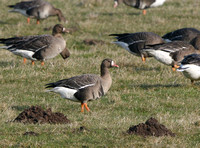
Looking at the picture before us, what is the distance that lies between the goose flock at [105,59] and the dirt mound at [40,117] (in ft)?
3.30

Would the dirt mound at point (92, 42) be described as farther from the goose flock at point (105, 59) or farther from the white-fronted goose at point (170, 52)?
the white-fronted goose at point (170, 52)

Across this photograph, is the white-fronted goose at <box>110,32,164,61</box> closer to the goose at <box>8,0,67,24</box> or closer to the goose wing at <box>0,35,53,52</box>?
the goose wing at <box>0,35,53,52</box>

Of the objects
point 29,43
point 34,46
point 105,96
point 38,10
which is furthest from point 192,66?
point 38,10

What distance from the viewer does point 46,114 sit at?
9.09 metres

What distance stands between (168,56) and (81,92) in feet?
15.9

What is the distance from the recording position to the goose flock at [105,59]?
33.5 ft

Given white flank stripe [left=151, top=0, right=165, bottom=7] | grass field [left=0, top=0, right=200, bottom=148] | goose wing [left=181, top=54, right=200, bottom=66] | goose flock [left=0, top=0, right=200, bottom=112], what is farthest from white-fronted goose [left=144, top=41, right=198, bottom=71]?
white flank stripe [left=151, top=0, right=165, bottom=7]

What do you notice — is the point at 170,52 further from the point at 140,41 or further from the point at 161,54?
the point at 140,41

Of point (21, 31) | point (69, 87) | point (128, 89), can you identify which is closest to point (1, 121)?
point (69, 87)

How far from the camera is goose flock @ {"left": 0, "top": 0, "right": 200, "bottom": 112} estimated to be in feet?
33.5

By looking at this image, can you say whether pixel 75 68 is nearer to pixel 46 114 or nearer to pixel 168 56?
pixel 168 56

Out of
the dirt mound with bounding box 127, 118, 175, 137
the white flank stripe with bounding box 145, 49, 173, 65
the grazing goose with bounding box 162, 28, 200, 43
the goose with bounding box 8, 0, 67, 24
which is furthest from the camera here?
the goose with bounding box 8, 0, 67, 24

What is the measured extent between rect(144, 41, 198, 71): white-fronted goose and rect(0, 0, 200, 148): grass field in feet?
1.61

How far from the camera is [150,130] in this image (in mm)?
8195
